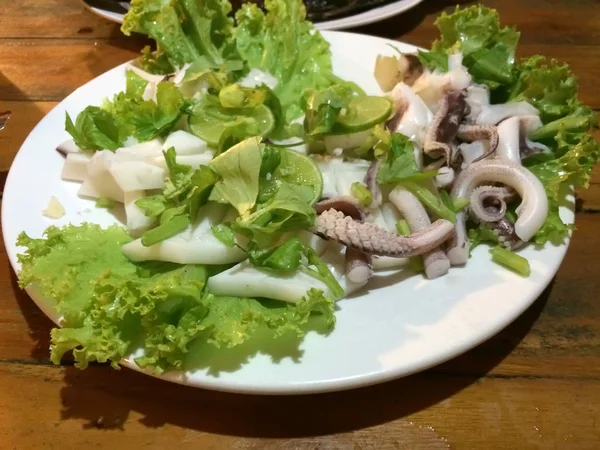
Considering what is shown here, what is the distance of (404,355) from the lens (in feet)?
5.44

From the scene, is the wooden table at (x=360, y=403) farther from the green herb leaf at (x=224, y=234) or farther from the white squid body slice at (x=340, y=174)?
the white squid body slice at (x=340, y=174)

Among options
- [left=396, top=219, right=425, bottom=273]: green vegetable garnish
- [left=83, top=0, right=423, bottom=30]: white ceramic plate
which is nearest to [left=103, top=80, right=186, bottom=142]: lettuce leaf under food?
[left=396, top=219, right=425, bottom=273]: green vegetable garnish

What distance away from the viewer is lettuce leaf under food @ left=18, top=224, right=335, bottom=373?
5.26ft

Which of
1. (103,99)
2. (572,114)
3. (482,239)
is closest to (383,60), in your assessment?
(572,114)

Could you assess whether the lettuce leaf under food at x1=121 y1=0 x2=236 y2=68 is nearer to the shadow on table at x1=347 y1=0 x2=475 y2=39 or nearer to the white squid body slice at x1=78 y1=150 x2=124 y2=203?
the white squid body slice at x1=78 y1=150 x2=124 y2=203

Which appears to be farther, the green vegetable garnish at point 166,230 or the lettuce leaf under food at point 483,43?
the lettuce leaf under food at point 483,43

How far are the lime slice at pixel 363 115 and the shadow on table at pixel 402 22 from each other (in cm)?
133

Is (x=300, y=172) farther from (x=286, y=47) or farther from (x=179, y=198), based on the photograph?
(x=286, y=47)

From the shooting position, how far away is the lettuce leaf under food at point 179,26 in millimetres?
2600

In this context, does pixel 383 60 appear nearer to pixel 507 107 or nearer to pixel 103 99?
pixel 507 107

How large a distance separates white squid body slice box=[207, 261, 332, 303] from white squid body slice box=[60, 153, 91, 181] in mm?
756

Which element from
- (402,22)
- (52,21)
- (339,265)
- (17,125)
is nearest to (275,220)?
(339,265)

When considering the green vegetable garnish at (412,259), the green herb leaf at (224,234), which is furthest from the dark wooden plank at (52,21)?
the green vegetable garnish at (412,259)

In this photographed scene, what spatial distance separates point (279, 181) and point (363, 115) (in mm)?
489
